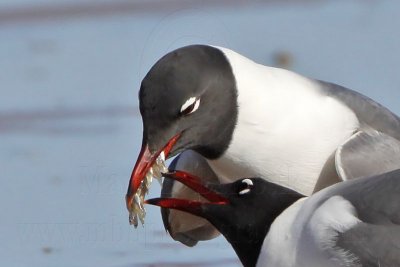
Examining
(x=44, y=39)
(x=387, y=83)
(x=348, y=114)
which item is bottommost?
(x=44, y=39)

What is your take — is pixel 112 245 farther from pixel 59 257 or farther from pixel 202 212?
pixel 202 212

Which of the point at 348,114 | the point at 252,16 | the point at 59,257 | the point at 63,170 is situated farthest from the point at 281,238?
the point at 252,16

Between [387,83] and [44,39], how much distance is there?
2.24m

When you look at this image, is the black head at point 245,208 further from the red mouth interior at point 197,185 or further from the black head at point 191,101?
the black head at point 191,101

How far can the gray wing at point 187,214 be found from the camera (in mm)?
8398

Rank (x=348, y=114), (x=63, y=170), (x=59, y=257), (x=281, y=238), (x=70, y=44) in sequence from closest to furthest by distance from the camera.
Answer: (x=281, y=238) → (x=348, y=114) → (x=59, y=257) → (x=63, y=170) → (x=70, y=44)

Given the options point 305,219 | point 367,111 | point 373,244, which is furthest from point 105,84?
point 373,244

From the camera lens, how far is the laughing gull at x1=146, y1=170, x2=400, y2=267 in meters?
7.25

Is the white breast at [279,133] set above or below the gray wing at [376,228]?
below

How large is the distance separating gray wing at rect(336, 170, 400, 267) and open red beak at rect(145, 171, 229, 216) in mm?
617

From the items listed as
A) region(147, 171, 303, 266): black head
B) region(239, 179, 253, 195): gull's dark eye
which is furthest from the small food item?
region(239, 179, 253, 195): gull's dark eye

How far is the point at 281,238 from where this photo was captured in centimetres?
747

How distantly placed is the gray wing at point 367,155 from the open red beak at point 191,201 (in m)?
0.58

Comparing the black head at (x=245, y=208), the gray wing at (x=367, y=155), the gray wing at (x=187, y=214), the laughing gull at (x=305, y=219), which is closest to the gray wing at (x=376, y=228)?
the laughing gull at (x=305, y=219)
